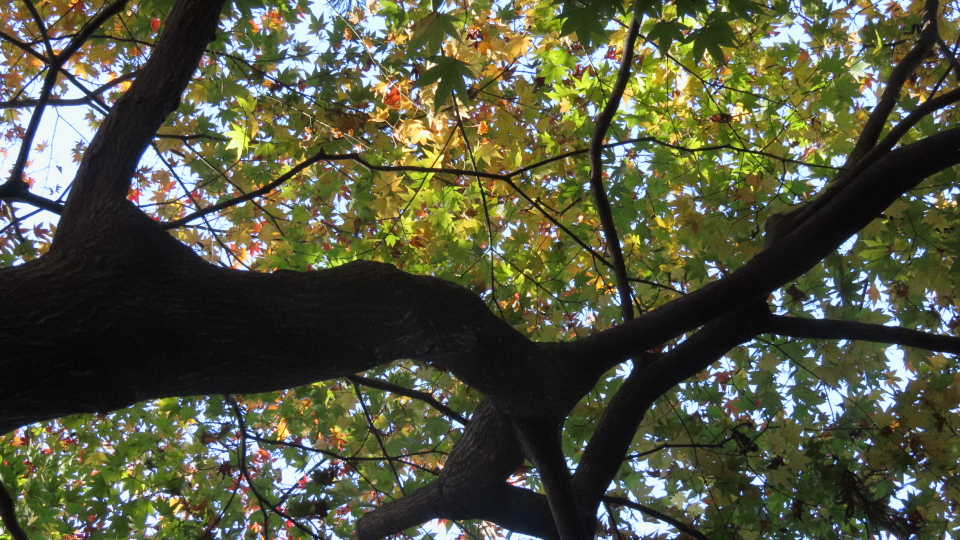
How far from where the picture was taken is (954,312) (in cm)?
494

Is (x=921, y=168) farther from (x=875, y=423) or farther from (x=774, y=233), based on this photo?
(x=875, y=423)

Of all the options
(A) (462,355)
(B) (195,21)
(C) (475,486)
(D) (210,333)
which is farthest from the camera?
(C) (475,486)

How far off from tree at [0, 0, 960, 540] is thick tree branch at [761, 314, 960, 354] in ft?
0.05

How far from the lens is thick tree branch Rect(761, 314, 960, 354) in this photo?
8.68 ft

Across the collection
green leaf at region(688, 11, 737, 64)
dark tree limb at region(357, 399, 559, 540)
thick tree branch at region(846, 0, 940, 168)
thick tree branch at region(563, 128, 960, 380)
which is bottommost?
dark tree limb at region(357, 399, 559, 540)

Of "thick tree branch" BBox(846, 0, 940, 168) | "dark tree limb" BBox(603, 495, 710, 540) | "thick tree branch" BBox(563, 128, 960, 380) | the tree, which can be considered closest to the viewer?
the tree

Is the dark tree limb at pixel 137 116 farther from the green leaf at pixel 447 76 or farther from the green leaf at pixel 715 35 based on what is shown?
the green leaf at pixel 715 35

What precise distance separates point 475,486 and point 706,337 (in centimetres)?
133

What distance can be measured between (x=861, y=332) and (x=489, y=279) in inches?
89.5

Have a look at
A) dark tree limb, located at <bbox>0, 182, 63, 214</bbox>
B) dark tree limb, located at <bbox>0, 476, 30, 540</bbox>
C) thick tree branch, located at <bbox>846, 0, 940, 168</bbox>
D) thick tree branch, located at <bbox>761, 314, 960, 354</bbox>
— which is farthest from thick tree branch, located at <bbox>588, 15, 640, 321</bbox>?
dark tree limb, located at <bbox>0, 476, 30, 540</bbox>

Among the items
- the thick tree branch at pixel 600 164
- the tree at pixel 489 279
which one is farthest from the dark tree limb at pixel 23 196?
the thick tree branch at pixel 600 164

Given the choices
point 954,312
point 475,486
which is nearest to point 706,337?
point 475,486

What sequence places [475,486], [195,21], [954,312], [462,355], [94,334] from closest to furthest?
[94,334]
[195,21]
[462,355]
[475,486]
[954,312]

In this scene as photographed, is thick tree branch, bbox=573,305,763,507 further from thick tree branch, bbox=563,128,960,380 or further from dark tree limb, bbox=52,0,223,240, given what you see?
dark tree limb, bbox=52,0,223,240
